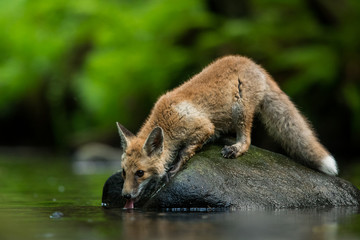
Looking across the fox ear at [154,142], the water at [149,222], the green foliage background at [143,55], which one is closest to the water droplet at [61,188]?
the water at [149,222]

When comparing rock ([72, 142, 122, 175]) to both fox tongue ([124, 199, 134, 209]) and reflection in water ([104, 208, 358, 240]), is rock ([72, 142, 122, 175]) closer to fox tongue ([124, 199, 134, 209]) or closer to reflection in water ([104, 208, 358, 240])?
fox tongue ([124, 199, 134, 209])

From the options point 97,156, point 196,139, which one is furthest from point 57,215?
point 97,156

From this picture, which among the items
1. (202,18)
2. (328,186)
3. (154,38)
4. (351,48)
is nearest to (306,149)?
(328,186)

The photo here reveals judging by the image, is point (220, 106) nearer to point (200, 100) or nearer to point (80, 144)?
point (200, 100)

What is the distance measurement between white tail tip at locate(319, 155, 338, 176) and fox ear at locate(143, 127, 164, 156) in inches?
79.5

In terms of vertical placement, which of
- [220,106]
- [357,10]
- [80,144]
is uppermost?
[357,10]

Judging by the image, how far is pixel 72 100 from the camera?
2216 centimetres

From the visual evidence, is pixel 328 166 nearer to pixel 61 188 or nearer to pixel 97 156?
pixel 61 188

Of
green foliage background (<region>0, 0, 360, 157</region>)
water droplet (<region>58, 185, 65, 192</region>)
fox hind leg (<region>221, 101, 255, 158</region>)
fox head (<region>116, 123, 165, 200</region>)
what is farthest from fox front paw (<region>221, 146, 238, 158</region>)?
green foliage background (<region>0, 0, 360, 157</region>)

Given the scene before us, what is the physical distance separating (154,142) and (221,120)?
124 centimetres

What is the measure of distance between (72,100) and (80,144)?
14.4 ft

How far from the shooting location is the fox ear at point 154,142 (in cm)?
667

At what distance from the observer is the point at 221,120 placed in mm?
7680

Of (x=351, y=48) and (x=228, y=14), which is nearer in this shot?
(x=351, y=48)
